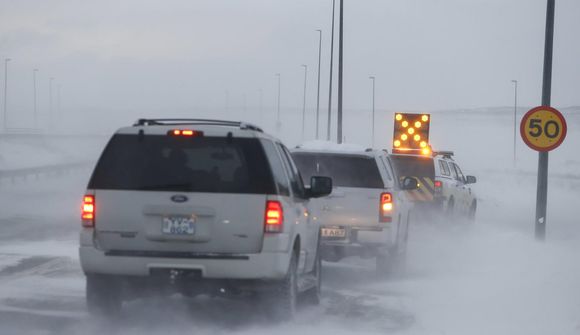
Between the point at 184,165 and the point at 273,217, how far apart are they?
36.9 inches

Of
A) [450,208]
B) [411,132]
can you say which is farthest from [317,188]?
[411,132]

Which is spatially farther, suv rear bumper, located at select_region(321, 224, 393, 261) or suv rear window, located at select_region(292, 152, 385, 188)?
suv rear window, located at select_region(292, 152, 385, 188)

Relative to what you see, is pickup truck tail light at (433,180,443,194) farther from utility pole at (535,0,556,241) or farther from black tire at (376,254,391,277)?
black tire at (376,254,391,277)

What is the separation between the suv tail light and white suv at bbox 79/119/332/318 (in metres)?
5.62

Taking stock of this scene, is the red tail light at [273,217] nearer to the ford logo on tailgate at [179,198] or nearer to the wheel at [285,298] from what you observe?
the wheel at [285,298]

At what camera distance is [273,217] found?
10.4 metres

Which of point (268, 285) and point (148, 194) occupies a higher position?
point (148, 194)

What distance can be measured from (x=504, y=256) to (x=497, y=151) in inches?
3869

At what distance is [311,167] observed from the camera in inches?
659

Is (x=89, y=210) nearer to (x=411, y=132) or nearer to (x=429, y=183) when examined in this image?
(x=429, y=183)

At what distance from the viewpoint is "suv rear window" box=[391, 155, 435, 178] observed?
1001 inches

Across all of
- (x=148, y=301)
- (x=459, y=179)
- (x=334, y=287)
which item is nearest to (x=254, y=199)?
(x=148, y=301)

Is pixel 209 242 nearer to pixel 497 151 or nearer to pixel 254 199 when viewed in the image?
pixel 254 199

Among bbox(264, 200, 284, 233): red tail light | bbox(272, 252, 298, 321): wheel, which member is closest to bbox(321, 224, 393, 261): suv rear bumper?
bbox(272, 252, 298, 321): wheel
